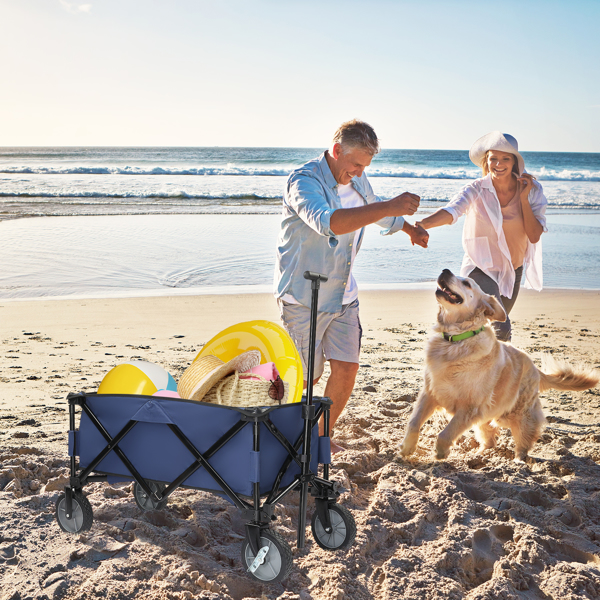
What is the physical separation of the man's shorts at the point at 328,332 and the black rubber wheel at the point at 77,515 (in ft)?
4.37

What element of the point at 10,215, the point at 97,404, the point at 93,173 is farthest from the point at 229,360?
the point at 93,173

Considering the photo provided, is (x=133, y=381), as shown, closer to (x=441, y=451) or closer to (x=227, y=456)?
(x=227, y=456)

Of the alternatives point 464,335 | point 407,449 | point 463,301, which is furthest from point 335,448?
point 463,301

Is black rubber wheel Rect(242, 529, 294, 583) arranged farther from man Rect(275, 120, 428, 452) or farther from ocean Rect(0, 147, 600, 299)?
ocean Rect(0, 147, 600, 299)

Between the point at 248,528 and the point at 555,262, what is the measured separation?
9.79 m

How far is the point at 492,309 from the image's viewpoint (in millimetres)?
3393

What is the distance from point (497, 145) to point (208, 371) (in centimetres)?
249

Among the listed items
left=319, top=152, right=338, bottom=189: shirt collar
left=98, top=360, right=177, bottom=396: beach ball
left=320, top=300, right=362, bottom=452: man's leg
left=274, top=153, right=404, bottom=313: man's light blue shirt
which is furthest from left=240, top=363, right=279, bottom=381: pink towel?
left=319, top=152, right=338, bottom=189: shirt collar

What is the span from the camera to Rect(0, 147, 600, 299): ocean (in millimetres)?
8656

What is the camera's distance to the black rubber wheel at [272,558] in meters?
2.01

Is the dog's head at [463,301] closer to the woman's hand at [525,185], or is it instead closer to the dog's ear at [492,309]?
the dog's ear at [492,309]

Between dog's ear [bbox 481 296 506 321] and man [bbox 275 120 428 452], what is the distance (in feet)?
1.67

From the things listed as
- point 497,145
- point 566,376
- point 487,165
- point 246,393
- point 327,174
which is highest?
point 497,145

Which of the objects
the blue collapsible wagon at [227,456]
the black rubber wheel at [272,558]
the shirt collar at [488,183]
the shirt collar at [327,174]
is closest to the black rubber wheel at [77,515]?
the blue collapsible wagon at [227,456]
